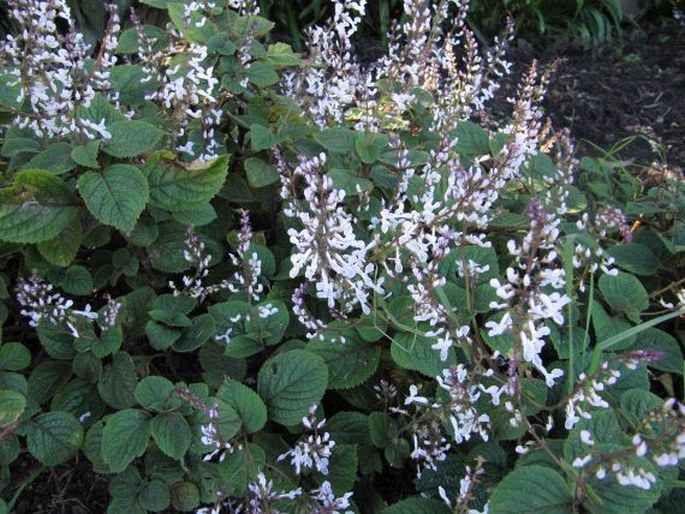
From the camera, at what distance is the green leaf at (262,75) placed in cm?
224

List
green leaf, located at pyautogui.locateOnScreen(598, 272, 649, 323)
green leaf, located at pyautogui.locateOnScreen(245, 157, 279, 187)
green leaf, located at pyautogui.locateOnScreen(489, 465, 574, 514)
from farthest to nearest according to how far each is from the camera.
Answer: green leaf, located at pyautogui.locateOnScreen(245, 157, 279, 187), green leaf, located at pyautogui.locateOnScreen(598, 272, 649, 323), green leaf, located at pyautogui.locateOnScreen(489, 465, 574, 514)

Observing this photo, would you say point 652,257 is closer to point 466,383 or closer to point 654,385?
point 654,385

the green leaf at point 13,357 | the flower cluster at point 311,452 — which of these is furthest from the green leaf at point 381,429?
the green leaf at point 13,357

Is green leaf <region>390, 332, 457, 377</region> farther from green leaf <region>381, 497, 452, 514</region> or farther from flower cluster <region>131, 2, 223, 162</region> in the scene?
flower cluster <region>131, 2, 223, 162</region>

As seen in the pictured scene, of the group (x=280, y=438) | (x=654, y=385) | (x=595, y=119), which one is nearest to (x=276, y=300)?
(x=280, y=438)

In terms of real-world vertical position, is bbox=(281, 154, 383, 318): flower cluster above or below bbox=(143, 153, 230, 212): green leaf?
above

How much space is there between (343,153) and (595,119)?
118 inches

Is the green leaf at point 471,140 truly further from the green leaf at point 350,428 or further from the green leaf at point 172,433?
the green leaf at point 172,433

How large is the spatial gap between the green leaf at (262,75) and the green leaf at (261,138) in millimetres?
130

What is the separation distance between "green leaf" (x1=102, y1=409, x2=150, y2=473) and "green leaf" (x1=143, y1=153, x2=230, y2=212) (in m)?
0.53

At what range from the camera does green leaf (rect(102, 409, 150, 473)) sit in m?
1.68

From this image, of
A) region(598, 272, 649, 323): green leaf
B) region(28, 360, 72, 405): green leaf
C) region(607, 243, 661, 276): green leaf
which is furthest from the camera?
region(607, 243, 661, 276): green leaf

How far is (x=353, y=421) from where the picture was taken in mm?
1939

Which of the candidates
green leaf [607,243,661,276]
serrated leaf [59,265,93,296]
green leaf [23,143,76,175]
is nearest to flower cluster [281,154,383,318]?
green leaf [23,143,76,175]
